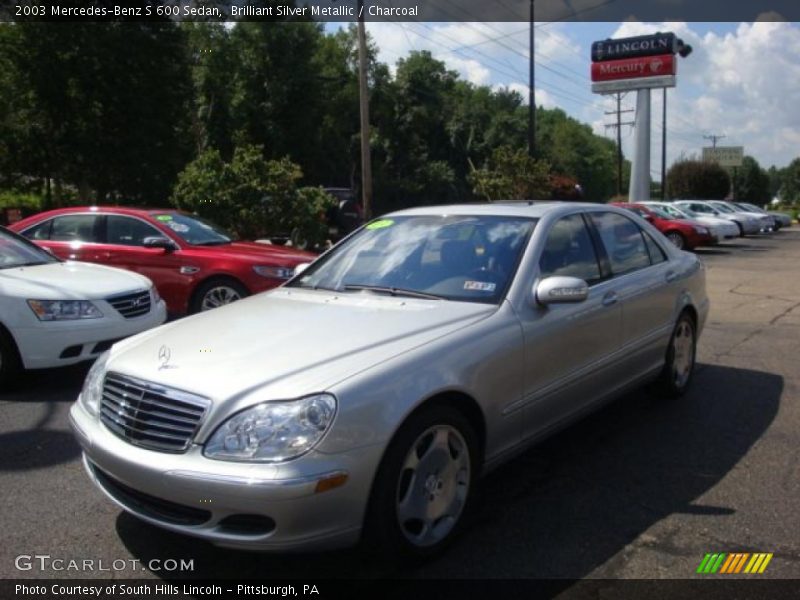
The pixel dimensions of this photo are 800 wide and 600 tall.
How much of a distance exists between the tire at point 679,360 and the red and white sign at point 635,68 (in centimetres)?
3771

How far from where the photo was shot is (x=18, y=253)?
6.81m

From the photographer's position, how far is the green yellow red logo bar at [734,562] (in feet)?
10.2

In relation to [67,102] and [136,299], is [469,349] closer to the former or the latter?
[136,299]

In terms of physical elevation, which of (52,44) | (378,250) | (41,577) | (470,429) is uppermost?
(52,44)

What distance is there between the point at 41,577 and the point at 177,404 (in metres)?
0.97

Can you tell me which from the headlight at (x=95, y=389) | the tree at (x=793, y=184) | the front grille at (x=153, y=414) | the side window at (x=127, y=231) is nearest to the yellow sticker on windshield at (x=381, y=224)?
the headlight at (x=95, y=389)

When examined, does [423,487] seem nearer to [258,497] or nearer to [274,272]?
[258,497]

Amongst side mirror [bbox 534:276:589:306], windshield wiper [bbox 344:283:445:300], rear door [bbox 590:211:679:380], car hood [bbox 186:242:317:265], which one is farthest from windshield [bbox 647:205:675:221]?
windshield wiper [bbox 344:283:445:300]

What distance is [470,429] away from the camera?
3.33m

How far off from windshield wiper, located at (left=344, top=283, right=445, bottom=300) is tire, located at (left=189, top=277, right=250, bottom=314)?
4318mm

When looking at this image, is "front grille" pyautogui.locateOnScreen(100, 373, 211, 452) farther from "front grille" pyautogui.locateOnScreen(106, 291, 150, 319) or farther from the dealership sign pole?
the dealership sign pole

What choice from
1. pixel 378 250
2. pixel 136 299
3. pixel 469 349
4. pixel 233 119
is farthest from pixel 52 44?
pixel 469 349

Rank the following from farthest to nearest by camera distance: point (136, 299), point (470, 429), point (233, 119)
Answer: point (233, 119)
point (136, 299)
point (470, 429)

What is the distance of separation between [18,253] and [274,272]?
2.57 m
